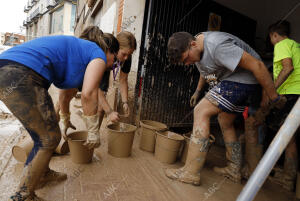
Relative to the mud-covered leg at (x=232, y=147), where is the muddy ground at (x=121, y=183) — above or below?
below

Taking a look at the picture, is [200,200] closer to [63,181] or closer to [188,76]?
[63,181]

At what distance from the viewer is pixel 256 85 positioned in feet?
7.13

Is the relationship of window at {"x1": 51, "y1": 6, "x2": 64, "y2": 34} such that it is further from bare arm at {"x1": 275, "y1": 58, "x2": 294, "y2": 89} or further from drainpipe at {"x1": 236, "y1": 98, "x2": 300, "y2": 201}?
drainpipe at {"x1": 236, "y1": 98, "x2": 300, "y2": 201}

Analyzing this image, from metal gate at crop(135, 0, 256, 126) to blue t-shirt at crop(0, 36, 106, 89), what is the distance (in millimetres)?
2030

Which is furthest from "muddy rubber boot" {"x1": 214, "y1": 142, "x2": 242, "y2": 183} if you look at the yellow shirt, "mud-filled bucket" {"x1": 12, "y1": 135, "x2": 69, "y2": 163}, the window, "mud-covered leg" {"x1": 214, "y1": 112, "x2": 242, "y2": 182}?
the window

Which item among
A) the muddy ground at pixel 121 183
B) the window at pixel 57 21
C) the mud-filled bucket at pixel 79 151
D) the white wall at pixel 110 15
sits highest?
the window at pixel 57 21

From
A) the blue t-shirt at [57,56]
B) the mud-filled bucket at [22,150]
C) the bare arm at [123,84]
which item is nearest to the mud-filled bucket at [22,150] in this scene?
the mud-filled bucket at [22,150]

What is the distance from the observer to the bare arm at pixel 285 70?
2357 mm

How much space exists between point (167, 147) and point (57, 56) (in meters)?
Answer: 1.71

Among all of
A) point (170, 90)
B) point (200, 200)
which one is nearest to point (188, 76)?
point (170, 90)

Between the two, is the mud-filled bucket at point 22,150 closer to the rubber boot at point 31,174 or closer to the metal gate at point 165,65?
the rubber boot at point 31,174

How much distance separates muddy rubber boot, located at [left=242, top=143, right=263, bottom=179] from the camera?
2.50 meters

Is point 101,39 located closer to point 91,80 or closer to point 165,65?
point 91,80

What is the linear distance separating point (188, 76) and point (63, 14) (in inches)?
964
